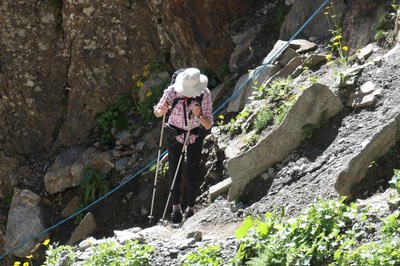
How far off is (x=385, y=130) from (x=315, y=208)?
4.83 ft

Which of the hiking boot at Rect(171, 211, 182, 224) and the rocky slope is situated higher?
the rocky slope

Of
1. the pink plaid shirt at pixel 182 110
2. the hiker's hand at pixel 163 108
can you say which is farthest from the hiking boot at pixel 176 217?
the hiker's hand at pixel 163 108

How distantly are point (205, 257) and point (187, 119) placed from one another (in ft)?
7.77

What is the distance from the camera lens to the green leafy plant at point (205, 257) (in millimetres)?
7238

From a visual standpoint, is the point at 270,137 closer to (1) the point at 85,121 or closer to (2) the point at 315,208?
(2) the point at 315,208

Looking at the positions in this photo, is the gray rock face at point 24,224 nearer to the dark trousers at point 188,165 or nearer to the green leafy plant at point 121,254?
the dark trousers at point 188,165

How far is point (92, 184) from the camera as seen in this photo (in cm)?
1188

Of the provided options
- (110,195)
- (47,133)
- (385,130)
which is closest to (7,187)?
(47,133)

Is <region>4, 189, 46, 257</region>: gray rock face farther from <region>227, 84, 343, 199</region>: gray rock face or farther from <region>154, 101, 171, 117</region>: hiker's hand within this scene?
<region>227, 84, 343, 199</region>: gray rock face

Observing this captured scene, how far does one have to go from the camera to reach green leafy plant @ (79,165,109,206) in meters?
11.9

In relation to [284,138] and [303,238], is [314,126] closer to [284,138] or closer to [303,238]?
[284,138]

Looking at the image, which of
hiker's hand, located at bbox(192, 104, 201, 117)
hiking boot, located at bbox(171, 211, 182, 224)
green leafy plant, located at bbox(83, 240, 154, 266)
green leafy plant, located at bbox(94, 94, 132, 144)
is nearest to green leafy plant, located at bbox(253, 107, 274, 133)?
hiker's hand, located at bbox(192, 104, 201, 117)

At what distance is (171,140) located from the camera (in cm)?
953

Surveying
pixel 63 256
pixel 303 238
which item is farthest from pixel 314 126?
pixel 63 256
